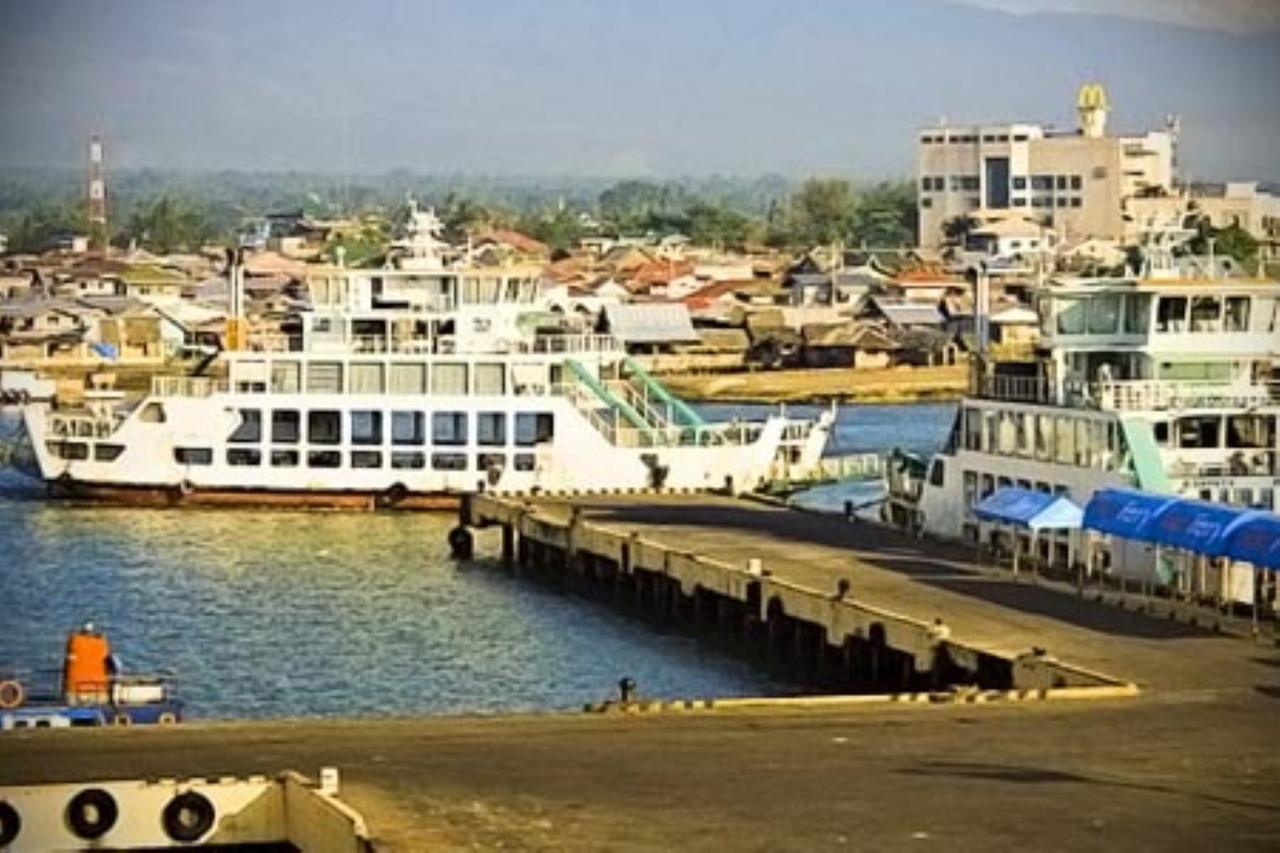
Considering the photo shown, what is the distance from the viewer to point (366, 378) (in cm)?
3575

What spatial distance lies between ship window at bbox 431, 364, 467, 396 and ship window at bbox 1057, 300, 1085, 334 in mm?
13172

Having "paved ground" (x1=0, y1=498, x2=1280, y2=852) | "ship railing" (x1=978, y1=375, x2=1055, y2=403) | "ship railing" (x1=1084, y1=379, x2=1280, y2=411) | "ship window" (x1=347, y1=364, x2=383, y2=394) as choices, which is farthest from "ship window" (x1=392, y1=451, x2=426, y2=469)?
"paved ground" (x1=0, y1=498, x2=1280, y2=852)

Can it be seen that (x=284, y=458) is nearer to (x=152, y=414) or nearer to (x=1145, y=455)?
(x=152, y=414)

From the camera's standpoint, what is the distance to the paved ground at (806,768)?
452 inches

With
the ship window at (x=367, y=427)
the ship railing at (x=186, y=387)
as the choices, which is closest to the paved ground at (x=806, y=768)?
the ship window at (x=367, y=427)

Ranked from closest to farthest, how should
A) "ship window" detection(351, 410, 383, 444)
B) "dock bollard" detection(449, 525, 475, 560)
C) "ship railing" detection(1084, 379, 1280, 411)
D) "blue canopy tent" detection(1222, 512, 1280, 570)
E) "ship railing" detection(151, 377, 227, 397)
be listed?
1. "blue canopy tent" detection(1222, 512, 1280, 570)
2. "ship railing" detection(1084, 379, 1280, 411)
3. "dock bollard" detection(449, 525, 475, 560)
4. "ship window" detection(351, 410, 383, 444)
5. "ship railing" detection(151, 377, 227, 397)

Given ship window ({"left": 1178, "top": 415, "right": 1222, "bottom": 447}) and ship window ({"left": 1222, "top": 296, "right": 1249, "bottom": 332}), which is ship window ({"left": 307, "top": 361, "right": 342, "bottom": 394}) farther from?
ship window ({"left": 1178, "top": 415, "right": 1222, "bottom": 447})

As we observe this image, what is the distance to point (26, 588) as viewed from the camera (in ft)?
86.6

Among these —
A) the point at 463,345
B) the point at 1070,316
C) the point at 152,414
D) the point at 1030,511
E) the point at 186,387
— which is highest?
the point at 1070,316

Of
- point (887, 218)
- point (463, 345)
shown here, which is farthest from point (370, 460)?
point (887, 218)

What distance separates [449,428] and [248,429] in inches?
90.1

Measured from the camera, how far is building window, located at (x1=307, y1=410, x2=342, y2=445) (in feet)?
116

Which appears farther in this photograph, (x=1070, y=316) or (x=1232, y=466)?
(x=1070, y=316)

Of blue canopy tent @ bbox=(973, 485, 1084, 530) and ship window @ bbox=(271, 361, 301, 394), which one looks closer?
blue canopy tent @ bbox=(973, 485, 1084, 530)
